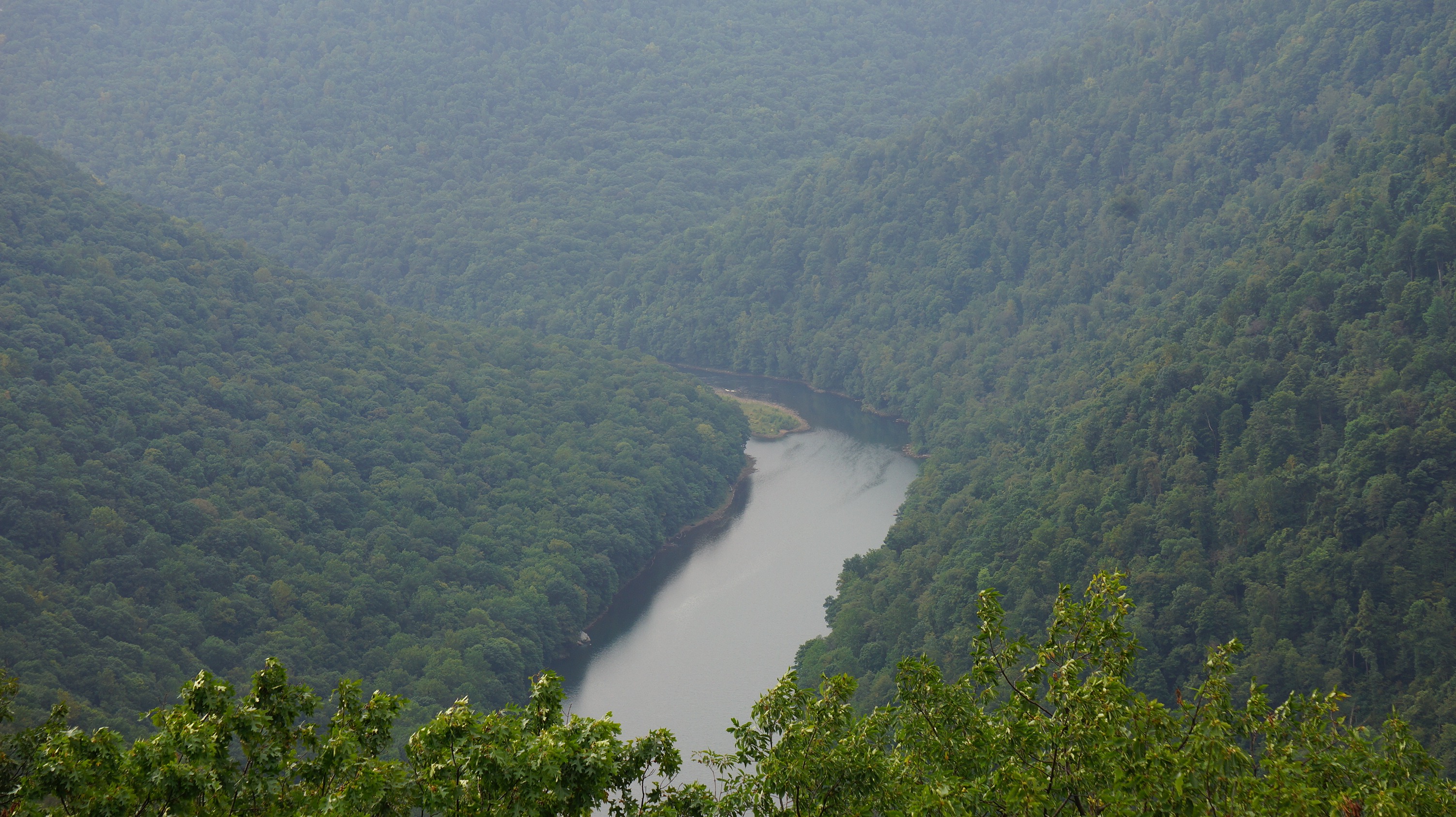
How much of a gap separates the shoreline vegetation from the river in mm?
1365

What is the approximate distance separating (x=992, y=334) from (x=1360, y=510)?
67650 millimetres

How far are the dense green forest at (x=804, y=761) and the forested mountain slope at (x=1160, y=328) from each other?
3057 centimetres

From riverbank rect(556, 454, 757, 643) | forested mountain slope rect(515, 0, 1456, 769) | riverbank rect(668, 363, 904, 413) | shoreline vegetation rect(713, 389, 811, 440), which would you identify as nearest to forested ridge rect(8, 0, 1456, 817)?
forested mountain slope rect(515, 0, 1456, 769)

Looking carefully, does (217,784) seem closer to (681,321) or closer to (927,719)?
(927,719)

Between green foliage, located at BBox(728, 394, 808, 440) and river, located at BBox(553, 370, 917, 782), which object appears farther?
green foliage, located at BBox(728, 394, 808, 440)

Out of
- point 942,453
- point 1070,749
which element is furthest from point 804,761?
point 942,453

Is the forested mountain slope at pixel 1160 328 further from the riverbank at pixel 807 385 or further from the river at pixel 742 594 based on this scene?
the river at pixel 742 594

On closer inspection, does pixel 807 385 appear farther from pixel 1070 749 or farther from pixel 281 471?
pixel 1070 749

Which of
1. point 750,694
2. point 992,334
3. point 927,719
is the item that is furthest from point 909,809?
point 992,334

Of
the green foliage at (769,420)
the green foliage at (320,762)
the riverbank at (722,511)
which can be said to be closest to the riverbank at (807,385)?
the green foliage at (769,420)

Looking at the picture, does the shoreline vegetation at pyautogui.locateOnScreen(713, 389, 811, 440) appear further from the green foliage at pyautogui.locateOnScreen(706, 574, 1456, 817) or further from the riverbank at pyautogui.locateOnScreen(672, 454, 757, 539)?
the green foliage at pyautogui.locateOnScreen(706, 574, 1456, 817)

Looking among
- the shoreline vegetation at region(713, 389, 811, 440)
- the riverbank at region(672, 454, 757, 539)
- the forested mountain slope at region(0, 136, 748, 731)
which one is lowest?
the shoreline vegetation at region(713, 389, 811, 440)

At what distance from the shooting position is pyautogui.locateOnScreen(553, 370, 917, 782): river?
66.9 metres

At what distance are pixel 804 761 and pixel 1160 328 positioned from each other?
73165mm
